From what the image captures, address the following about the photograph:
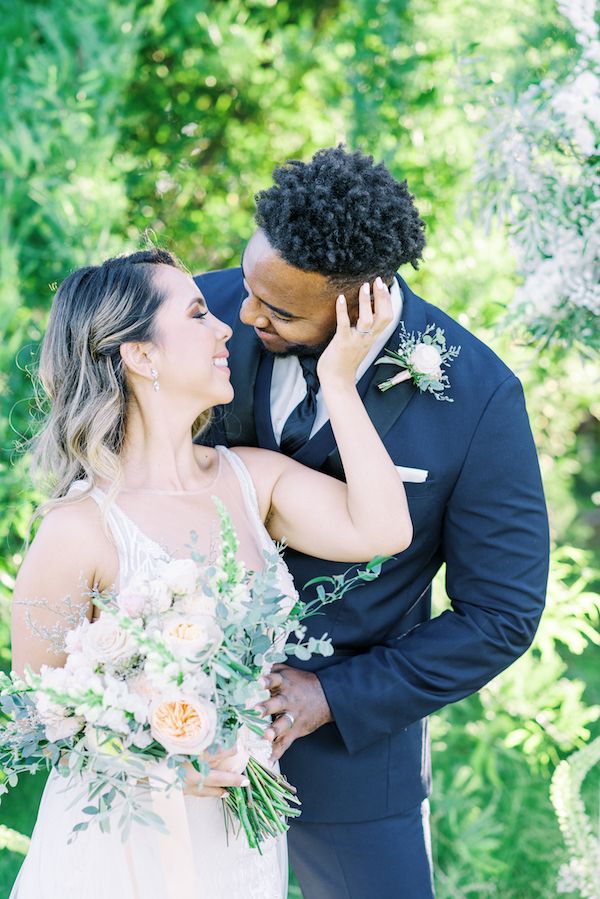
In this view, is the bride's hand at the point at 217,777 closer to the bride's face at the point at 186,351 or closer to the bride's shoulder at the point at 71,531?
Answer: the bride's shoulder at the point at 71,531

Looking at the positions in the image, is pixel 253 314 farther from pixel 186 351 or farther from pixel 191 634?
pixel 191 634

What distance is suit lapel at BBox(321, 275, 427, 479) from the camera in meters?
2.42

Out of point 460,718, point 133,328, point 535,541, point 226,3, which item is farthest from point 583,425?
point 133,328

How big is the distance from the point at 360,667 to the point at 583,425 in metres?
6.08

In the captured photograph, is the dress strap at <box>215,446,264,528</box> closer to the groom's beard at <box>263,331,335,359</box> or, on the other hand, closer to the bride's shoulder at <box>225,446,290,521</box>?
the bride's shoulder at <box>225,446,290,521</box>

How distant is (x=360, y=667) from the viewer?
2465mm

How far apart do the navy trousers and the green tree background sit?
102 centimetres

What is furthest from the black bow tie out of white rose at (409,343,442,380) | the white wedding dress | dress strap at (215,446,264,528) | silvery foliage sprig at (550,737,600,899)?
silvery foliage sprig at (550,737,600,899)

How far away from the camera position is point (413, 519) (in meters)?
2.45

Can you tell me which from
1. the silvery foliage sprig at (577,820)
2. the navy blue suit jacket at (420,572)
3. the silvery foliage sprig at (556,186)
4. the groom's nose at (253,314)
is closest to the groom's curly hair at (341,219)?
the groom's nose at (253,314)

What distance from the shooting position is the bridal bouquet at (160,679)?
169 cm

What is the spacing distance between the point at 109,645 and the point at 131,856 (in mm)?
561

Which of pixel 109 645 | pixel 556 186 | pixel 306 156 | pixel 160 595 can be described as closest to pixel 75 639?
pixel 109 645

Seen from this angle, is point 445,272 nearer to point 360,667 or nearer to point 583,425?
point 360,667
